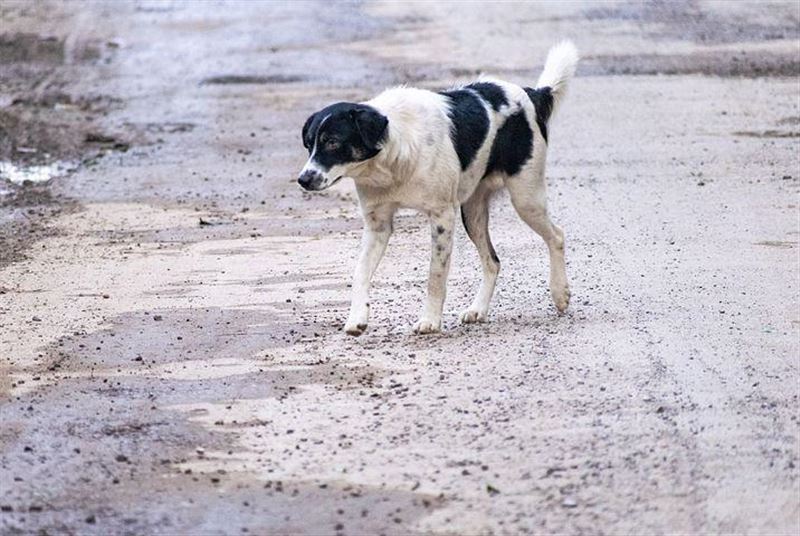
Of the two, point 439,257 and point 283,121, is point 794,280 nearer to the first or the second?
point 439,257

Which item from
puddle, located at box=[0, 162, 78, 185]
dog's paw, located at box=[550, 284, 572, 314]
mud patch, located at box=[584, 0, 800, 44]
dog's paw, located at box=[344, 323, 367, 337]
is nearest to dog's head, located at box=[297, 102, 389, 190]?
dog's paw, located at box=[344, 323, 367, 337]

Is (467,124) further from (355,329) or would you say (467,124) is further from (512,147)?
(355,329)

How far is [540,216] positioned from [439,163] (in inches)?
36.9

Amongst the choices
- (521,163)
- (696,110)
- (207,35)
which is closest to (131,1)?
(207,35)

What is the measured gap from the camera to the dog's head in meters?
8.91

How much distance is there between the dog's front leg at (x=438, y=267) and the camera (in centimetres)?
917

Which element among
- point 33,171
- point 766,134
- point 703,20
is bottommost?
point 703,20

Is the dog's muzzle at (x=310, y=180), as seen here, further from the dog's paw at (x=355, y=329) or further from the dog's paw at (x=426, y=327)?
the dog's paw at (x=426, y=327)

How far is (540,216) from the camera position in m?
9.78

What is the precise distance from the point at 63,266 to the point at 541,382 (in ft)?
17.0

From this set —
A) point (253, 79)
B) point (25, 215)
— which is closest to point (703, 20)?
point (253, 79)

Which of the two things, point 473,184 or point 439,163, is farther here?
point 473,184

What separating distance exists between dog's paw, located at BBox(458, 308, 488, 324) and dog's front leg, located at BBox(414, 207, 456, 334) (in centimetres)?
29

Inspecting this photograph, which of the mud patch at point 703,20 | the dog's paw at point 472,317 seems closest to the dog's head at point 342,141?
the dog's paw at point 472,317
